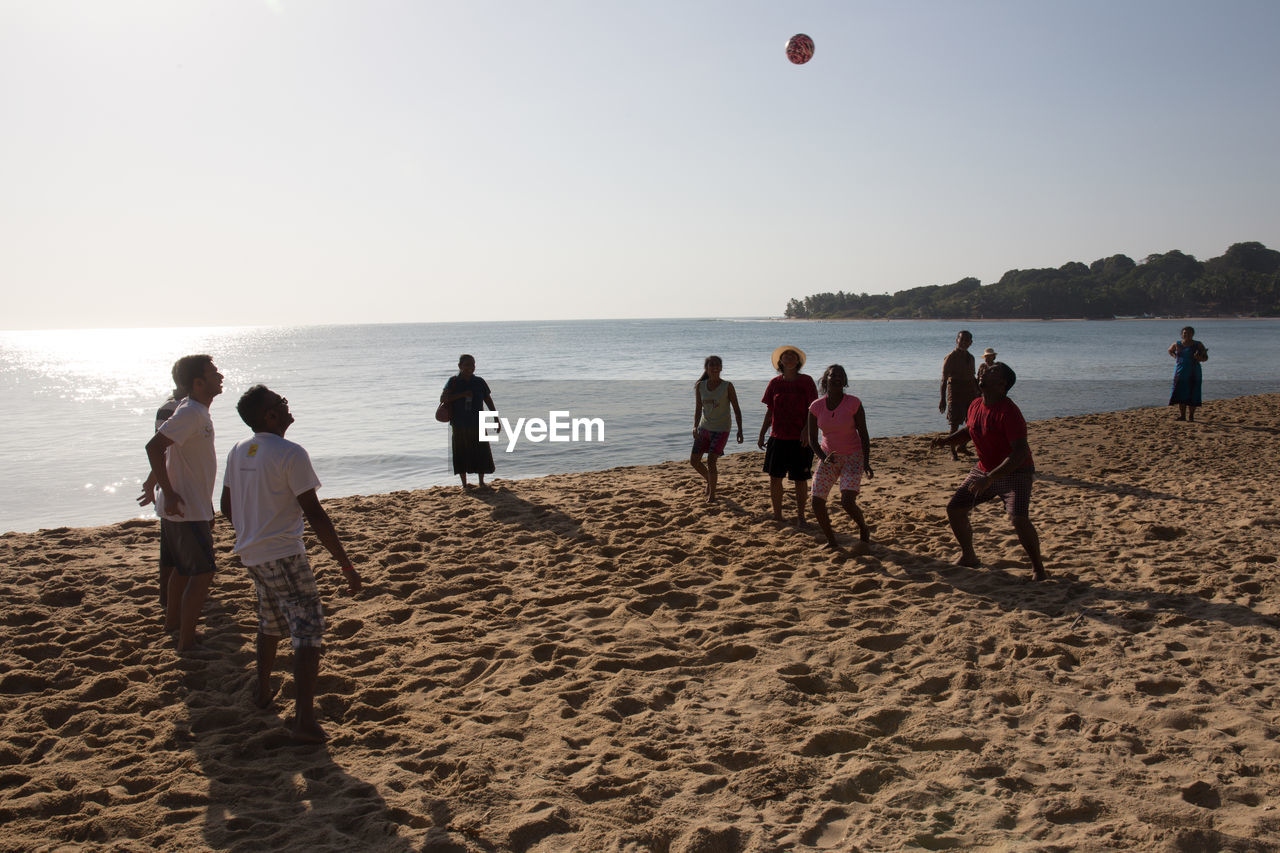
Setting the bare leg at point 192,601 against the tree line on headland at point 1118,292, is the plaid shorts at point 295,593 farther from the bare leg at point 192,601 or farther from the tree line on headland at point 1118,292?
the tree line on headland at point 1118,292

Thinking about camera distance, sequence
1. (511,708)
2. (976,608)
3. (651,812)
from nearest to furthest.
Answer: (651,812) < (511,708) < (976,608)

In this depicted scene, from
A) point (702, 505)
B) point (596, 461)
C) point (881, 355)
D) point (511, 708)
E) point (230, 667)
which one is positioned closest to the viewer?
point (511, 708)

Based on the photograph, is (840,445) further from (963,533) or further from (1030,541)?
(1030,541)

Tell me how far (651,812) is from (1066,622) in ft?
10.1

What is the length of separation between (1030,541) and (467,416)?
20.3 ft

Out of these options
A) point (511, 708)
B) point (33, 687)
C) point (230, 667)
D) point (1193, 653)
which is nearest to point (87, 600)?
point (33, 687)

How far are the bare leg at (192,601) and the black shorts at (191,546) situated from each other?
40mm

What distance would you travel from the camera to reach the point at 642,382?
3244cm

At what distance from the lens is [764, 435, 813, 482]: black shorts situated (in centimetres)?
723

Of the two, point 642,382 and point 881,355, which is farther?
point 881,355

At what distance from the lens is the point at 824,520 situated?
21.1 ft

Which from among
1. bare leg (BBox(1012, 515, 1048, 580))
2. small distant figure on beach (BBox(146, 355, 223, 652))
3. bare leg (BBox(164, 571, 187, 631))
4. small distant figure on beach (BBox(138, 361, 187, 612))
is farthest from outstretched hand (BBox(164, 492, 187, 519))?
bare leg (BBox(1012, 515, 1048, 580))

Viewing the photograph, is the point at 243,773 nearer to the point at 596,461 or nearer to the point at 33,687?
the point at 33,687

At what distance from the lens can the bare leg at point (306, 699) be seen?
3.69 meters
